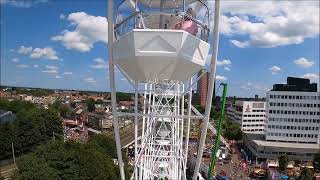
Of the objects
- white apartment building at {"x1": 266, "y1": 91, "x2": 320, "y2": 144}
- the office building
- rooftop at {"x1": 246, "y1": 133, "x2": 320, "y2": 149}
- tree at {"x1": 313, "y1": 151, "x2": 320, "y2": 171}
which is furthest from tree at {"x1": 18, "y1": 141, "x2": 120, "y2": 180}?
white apartment building at {"x1": 266, "y1": 91, "x2": 320, "y2": 144}

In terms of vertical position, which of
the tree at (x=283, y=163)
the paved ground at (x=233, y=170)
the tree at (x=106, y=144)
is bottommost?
the paved ground at (x=233, y=170)

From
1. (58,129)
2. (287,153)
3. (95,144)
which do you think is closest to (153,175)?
(95,144)

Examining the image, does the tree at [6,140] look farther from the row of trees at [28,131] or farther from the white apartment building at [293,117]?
the white apartment building at [293,117]

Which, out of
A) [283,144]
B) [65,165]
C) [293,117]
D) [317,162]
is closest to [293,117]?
[293,117]

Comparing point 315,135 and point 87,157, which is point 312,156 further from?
point 87,157

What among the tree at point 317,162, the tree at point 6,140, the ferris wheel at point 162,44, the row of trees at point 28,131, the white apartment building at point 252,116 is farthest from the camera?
the white apartment building at point 252,116

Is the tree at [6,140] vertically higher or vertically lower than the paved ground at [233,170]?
higher

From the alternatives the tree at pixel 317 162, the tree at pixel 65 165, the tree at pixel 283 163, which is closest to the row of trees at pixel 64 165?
the tree at pixel 65 165
